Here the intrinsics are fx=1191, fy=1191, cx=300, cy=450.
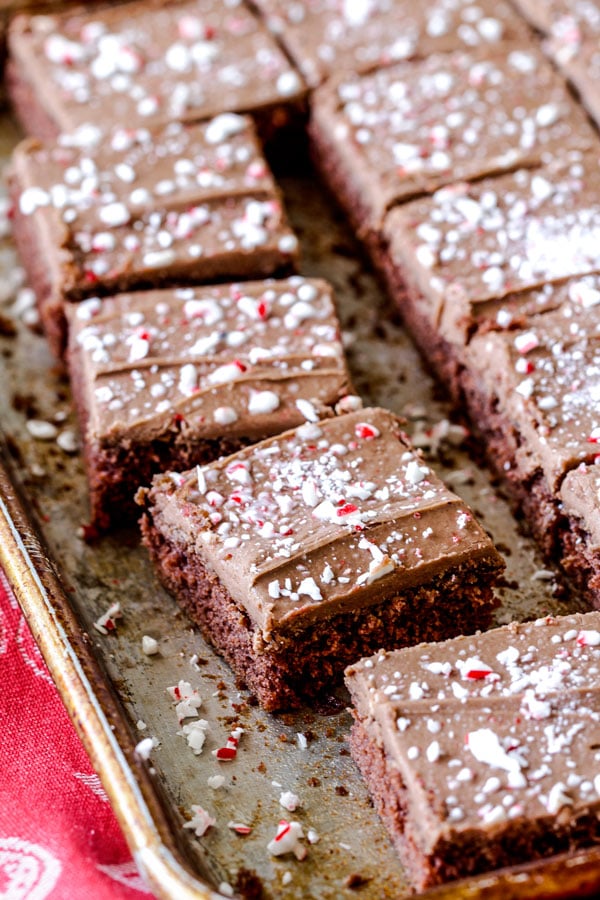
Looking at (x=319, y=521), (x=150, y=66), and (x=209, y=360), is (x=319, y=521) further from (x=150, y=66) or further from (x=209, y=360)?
(x=150, y=66)

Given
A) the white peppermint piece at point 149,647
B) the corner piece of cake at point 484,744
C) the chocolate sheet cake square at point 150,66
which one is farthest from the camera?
the chocolate sheet cake square at point 150,66

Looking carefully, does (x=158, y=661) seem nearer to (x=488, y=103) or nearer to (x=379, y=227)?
(x=379, y=227)

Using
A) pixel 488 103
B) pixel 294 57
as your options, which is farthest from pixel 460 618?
pixel 294 57

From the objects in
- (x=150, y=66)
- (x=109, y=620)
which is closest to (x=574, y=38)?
(x=150, y=66)

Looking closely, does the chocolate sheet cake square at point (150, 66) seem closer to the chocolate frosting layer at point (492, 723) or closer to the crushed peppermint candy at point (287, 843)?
the chocolate frosting layer at point (492, 723)

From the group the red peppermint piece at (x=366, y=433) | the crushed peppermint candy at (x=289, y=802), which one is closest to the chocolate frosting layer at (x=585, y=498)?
the red peppermint piece at (x=366, y=433)

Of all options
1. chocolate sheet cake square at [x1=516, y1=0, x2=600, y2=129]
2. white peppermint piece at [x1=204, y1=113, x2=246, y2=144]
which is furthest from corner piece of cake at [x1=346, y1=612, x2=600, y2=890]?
chocolate sheet cake square at [x1=516, y1=0, x2=600, y2=129]

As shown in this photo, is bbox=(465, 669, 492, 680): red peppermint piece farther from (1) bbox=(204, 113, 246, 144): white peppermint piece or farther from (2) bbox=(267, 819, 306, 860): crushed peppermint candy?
(1) bbox=(204, 113, 246, 144): white peppermint piece
